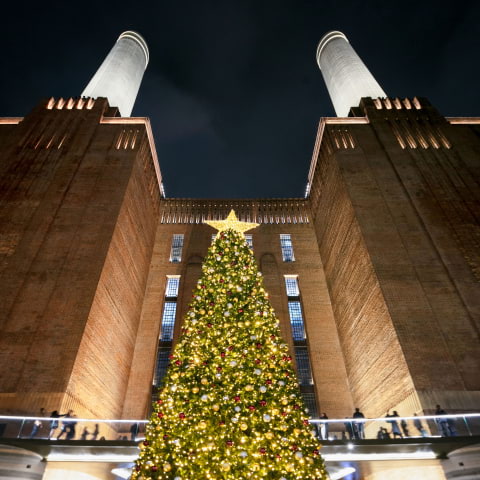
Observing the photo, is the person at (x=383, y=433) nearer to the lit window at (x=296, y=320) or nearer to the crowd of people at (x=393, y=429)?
the crowd of people at (x=393, y=429)

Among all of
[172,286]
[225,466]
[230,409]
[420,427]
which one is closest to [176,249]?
[172,286]

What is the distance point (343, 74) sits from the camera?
32000mm

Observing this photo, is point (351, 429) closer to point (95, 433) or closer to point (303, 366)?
point (95, 433)

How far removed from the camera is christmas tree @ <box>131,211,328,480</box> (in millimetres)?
6102

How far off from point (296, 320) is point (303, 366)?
8.58 feet

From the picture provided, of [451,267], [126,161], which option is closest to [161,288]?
[126,161]

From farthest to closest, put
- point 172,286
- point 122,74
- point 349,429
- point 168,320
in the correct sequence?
point 122,74, point 172,286, point 168,320, point 349,429

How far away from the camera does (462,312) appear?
13516mm

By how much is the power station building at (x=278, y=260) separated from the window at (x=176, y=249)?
14 cm

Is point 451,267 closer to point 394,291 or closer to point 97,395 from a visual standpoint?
point 394,291

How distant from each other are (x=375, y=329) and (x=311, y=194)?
12.2 m

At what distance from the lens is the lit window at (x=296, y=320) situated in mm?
19906

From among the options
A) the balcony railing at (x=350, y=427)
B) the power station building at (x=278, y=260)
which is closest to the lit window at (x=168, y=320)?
the power station building at (x=278, y=260)

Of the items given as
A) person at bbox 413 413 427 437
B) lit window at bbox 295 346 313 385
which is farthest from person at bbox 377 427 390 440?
lit window at bbox 295 346 313 385
